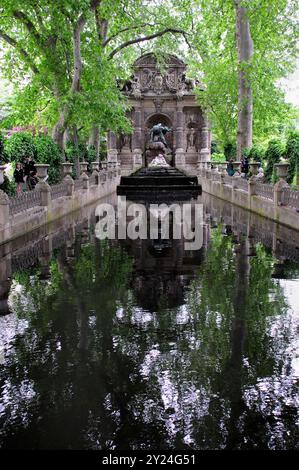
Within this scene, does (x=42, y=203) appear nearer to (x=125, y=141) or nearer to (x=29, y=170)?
(x=29, y=170)

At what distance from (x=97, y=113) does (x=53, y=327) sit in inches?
763

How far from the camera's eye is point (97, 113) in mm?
24828

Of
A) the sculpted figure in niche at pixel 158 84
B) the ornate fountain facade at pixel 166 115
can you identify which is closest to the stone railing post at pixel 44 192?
the ornate fountain facade at pixel 166 115

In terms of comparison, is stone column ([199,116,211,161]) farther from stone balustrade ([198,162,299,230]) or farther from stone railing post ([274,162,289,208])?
stone railing post ([274,162,289,208])

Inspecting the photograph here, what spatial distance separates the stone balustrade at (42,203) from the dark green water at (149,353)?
7.65ft

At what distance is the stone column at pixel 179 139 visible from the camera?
159 feet

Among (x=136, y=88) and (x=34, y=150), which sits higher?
(x=136, y=88)

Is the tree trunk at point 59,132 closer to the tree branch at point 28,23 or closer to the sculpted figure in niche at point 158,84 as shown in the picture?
the tree branch at point 28,23

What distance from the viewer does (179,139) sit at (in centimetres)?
4891

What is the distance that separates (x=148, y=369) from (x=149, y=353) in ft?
1.45

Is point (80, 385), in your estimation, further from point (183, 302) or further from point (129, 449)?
point (183, 302)

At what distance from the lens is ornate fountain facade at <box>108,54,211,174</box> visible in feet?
Answer: 159

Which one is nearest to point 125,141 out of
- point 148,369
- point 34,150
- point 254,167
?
point 34,150

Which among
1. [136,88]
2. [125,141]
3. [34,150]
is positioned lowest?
[34,150]
